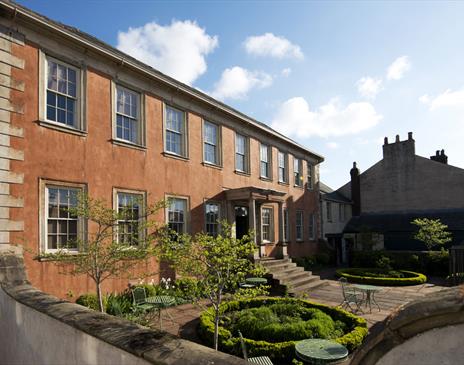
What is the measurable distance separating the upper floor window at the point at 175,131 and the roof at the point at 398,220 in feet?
57.7

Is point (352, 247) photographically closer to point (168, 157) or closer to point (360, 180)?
point (360, 180)

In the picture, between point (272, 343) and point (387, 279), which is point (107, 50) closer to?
point (272, 343)

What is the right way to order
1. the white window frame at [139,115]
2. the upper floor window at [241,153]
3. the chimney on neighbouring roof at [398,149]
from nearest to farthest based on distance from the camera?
the white window frame at [139,115] < the upper floor window at [241,153] < the chimney on neighbouring roof at [398,149]

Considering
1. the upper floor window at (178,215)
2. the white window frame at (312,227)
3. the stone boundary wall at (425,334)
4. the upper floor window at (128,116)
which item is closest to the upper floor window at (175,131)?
the upper floor window at (128,116)

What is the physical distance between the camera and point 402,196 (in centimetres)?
3131

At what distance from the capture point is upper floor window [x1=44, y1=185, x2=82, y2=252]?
10054mm

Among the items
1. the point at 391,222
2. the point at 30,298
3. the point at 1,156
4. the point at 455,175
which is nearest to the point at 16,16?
the point at 1,156

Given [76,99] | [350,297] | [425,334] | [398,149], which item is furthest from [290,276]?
[398,149]

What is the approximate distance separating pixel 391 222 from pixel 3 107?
29201mm

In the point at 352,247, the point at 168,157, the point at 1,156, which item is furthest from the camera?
the point at 352,247

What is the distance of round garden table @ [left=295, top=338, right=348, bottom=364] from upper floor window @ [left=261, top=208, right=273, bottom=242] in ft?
43.0

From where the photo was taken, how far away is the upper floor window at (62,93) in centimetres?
1047

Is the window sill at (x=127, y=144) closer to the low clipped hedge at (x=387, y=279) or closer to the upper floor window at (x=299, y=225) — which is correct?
the low clipped hedge at (x=387, y=279)

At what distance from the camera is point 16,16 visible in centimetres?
955
